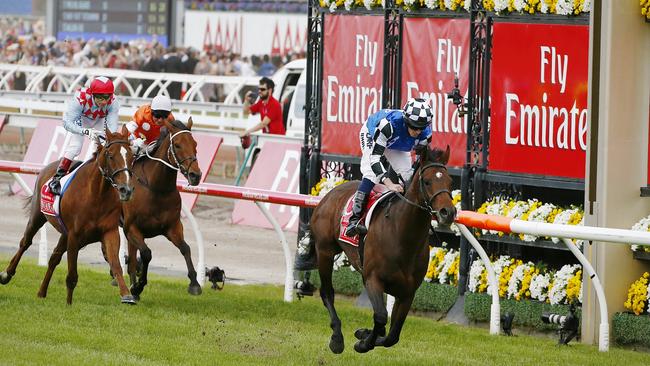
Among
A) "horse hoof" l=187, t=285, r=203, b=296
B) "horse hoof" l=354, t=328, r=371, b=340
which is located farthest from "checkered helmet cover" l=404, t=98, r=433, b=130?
"horse hoof" l=187, t=285, r=203, b=296

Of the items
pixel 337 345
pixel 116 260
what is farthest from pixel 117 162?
pixel 337 345

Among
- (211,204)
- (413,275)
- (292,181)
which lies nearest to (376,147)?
(413,275)

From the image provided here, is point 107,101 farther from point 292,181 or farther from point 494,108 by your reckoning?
point 292,181

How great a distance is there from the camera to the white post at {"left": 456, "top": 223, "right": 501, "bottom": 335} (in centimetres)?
1109

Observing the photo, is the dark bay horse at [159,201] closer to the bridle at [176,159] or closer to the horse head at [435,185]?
the bridle at [176,159]

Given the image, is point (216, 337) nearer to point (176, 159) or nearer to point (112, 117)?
point (176, 159)

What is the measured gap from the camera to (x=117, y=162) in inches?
452

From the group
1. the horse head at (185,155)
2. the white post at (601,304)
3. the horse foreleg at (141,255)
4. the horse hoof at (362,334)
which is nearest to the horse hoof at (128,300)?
the horse foreleg at (141,255)

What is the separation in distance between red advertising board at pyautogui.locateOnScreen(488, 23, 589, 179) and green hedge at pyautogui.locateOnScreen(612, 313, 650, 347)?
123 cm

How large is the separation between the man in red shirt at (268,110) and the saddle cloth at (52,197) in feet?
22.9

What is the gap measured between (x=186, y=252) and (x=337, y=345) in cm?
273

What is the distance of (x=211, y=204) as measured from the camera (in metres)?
20.6

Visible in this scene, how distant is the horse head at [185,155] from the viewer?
12109 mm

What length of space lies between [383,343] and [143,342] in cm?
159
